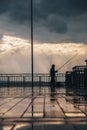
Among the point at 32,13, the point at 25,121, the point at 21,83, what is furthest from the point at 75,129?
the point at 21,83

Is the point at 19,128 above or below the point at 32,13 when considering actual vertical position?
below

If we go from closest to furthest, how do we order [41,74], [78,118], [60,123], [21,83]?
Result: [60,123]
[78,118]
[41,74]
[21,83]

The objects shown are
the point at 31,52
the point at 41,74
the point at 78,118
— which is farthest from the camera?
the point at 41,74

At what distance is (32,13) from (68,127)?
1367 inches

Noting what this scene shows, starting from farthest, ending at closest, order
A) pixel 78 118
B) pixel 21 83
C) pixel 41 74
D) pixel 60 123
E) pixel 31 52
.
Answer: pixel 21 83
pixel 41 74
pixel 31 52
pixel 78 118
pixel 60 123

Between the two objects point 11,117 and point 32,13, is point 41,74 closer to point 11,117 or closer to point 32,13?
point 32,13

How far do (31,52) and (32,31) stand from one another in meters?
2.67

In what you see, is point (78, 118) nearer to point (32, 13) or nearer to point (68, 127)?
point (68, 127)

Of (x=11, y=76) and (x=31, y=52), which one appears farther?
(x=11, y=76)

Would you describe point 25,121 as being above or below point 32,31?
below

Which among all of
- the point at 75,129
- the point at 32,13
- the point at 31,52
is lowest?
the point at 75,129

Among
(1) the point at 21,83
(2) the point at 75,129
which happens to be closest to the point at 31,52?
(1) the point at 21,83

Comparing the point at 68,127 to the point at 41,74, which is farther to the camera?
the point at 41,74

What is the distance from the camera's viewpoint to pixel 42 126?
10.1m
